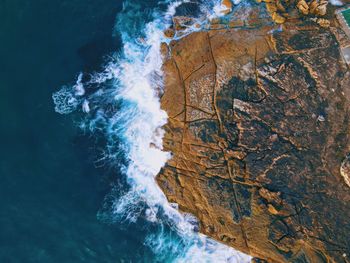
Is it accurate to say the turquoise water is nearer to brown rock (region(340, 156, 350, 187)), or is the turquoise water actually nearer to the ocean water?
the ocean water

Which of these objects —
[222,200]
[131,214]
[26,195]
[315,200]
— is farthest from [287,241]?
[26,195]

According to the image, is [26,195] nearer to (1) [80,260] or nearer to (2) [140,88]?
(1) [80,260]

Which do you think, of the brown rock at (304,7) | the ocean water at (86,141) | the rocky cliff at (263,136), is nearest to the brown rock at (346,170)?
the rocky cliff at (263,136)

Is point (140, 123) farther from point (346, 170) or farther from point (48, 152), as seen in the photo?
point (346, 170)

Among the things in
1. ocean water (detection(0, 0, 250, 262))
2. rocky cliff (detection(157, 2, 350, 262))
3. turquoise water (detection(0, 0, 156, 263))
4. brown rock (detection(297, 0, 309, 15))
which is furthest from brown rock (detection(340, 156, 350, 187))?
turquoise water (detection(0, 0, 156, 263))

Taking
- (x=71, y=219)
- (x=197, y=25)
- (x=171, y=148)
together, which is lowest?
(x=71, y=219)

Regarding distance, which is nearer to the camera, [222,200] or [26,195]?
[222,200]
